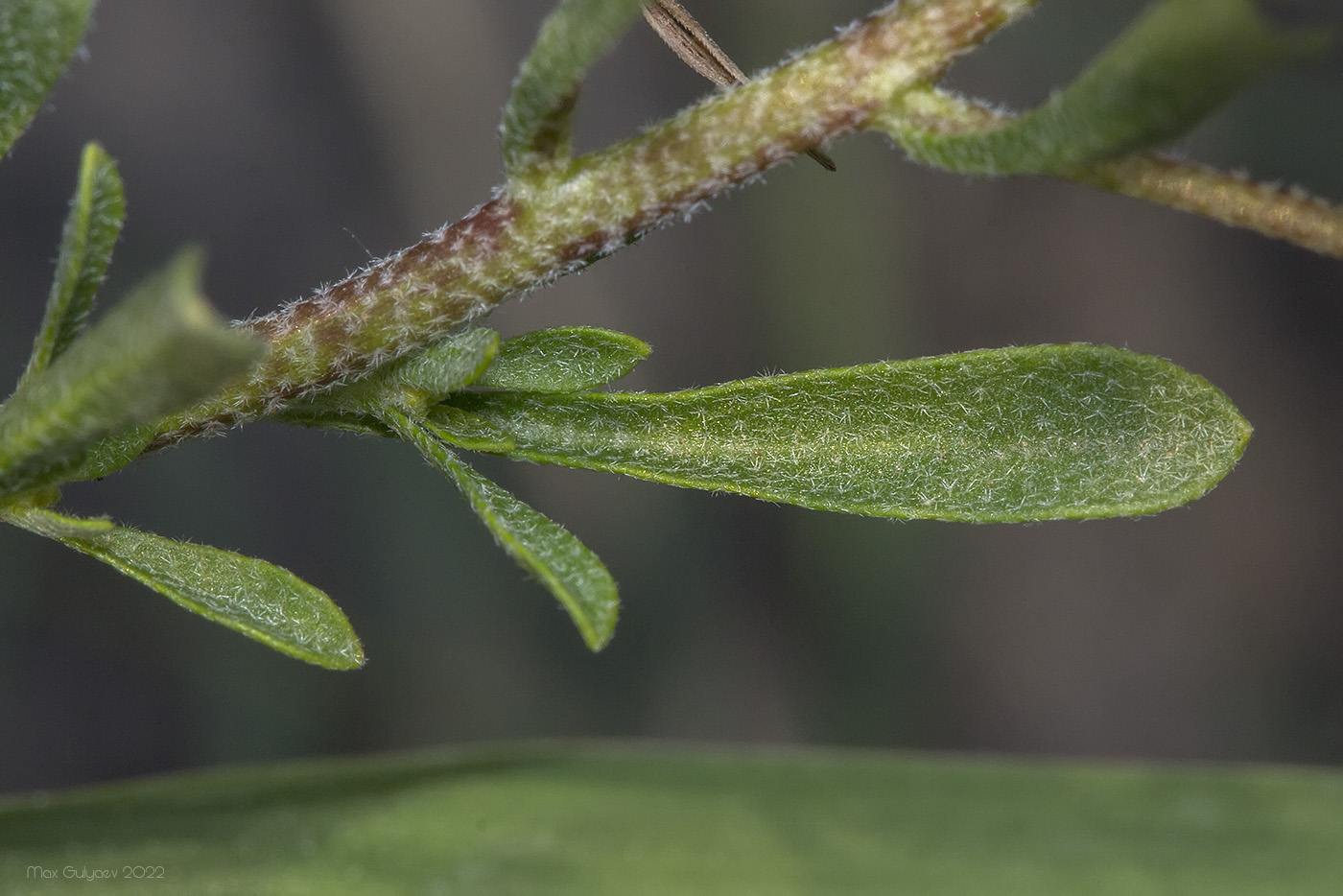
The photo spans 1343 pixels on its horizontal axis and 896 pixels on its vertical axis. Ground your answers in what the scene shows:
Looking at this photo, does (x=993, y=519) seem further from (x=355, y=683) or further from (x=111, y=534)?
(x=355, y=683)

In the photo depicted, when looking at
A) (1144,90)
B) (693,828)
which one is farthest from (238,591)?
(1144,90)

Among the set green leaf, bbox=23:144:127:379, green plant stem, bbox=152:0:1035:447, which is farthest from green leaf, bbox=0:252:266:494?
green plant stem, bbox=152:0:1035:447

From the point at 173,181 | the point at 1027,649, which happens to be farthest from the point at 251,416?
the point at 1027,649

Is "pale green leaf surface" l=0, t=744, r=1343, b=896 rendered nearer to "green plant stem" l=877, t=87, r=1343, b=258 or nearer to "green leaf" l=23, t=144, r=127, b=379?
"green leaf" l=23, t=144, r=127, b=379

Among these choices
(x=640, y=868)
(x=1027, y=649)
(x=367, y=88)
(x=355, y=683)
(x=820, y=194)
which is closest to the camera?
(x=640, y=868)

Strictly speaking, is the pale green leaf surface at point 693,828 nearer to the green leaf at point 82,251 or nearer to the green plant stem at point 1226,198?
the green leaf at point 82,251

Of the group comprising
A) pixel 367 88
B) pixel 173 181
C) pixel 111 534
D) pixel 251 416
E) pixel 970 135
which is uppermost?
pixel 367 88

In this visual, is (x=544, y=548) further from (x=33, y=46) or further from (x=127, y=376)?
(x=33, y=46)
